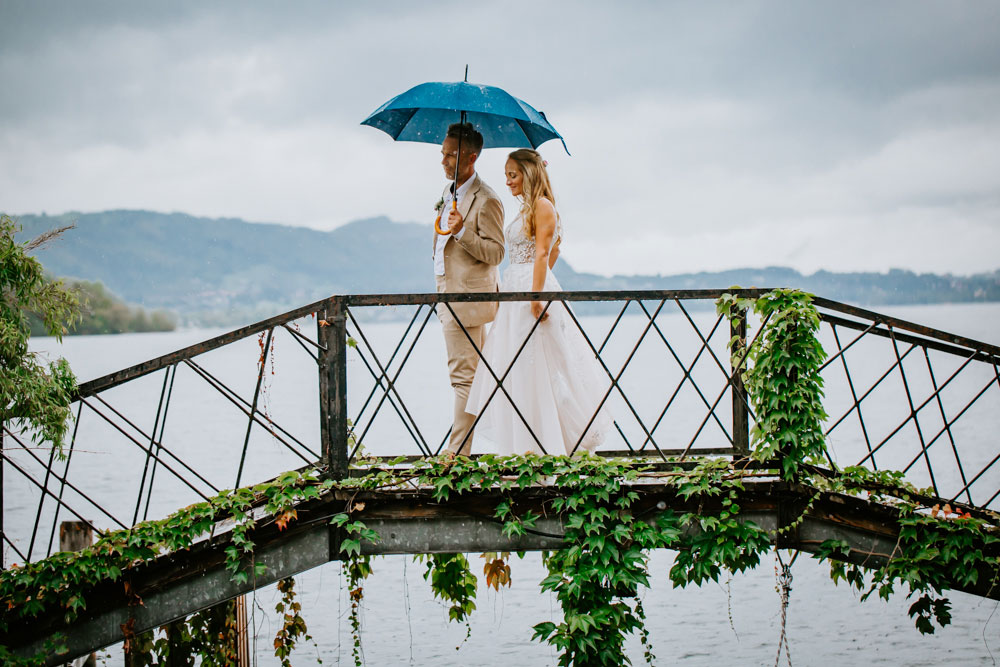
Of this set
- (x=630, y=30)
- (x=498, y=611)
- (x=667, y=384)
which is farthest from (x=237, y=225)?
(x=498, y=611)

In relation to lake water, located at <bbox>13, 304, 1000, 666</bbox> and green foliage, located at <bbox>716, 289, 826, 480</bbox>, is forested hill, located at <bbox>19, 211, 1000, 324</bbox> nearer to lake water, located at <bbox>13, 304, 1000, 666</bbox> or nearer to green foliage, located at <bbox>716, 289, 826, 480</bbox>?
lake water, located at <bbox>13, 304, 1000, 666</bbox>

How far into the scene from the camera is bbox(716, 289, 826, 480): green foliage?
204 inches

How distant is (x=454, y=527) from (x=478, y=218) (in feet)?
6.49

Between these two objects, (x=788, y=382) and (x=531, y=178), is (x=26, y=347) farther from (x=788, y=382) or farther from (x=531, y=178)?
(x=788, y=382)

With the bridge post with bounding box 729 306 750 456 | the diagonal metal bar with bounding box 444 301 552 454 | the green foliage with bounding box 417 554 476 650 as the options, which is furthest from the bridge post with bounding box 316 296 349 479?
the bridge post with bounding box 729 306 750 456

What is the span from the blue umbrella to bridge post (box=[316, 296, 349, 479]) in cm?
100

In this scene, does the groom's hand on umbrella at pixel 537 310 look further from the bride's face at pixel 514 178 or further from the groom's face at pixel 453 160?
the groom's face at pixel 453 160

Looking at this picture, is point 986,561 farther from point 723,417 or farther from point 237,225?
point 237,225

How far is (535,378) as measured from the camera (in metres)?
5.83

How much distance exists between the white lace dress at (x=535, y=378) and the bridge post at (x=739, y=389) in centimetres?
86

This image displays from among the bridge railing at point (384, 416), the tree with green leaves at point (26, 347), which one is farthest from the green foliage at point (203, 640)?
the tree with green leaves at point (26, 347)

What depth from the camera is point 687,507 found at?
5.43 meters

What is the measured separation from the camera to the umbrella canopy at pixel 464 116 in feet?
17.8

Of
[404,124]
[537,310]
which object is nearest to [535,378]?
[537,310]
